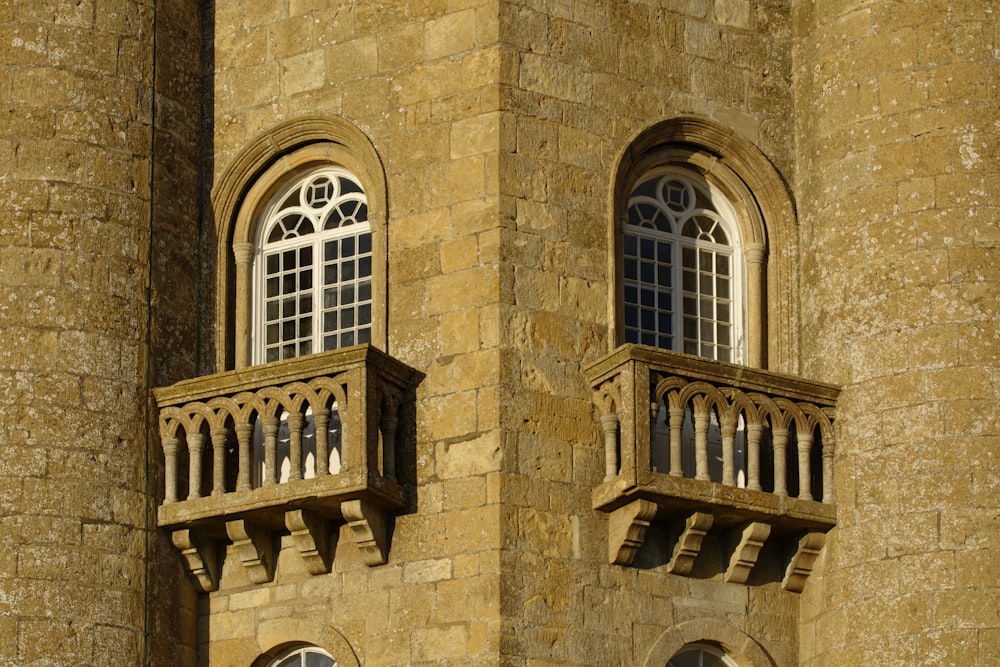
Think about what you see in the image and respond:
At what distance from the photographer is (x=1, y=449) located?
23484 millimetres

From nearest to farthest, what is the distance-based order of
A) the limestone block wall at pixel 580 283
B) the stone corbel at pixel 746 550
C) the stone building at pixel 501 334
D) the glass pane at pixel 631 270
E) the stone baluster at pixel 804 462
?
the limestone block wall at pixel 580 283
the stone building at pixel 501 334
the stone corbel at pixel 746 550
the stone baluster at pixel 804 462
the glass pane at pixel 631 270

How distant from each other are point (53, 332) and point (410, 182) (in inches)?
134

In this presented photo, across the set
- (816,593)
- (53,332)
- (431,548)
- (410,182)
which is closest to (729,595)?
(816,593)

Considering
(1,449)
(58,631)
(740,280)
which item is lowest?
(58,631)

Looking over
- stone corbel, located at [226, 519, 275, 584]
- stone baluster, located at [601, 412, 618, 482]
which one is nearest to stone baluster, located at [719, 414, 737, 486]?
stone baluster, located at [601, 412, 618, 482]

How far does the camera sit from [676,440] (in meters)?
23.3

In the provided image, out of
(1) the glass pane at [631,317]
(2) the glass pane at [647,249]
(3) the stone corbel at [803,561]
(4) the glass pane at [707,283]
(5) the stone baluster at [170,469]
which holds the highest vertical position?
(2) the glass pane at [647,249]

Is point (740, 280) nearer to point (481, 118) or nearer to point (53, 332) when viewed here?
point (481, 118)

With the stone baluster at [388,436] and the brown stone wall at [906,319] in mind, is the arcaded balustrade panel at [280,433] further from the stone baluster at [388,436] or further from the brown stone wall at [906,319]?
the brown stone wall at [906,319]

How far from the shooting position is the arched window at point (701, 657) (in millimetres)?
23672

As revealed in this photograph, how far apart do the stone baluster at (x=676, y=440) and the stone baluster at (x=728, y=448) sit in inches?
15.2

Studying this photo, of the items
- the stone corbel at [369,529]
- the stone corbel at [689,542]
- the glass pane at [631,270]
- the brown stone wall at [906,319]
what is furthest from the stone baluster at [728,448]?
the stone corbel at [369,529]

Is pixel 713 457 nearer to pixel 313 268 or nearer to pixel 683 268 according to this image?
pixel 683 268

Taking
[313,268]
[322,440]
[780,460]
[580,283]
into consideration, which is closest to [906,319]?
[780,460]
